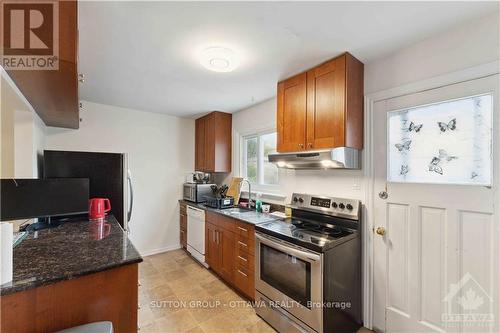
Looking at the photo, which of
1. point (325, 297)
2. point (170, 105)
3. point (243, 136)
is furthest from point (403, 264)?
point (170, 105)

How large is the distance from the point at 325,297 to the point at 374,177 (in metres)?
1.08

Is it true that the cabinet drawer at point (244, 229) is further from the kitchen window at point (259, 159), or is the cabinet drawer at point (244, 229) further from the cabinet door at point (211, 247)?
the kitchen window at point (259, 159)

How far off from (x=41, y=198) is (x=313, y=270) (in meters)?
2.34

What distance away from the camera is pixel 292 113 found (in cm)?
231

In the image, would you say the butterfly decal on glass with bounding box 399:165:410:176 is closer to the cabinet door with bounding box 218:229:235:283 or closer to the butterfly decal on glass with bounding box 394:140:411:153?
the butterfly decal on glass with bounding box 394:140:411:153

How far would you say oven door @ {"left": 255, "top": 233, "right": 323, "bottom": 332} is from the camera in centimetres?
165

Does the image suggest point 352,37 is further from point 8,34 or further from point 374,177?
point 8,34

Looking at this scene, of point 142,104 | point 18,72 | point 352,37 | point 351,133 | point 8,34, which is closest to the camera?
point 8,34

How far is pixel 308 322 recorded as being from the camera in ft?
5.57

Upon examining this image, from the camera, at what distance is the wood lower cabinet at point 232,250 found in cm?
236

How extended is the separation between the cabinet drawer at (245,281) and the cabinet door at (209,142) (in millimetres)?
1717

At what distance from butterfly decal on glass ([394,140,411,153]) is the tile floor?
76.7 inches

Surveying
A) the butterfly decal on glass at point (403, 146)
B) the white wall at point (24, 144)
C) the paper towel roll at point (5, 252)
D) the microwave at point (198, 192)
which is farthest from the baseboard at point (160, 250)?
the butterfly decal on glass at point (403, 146)

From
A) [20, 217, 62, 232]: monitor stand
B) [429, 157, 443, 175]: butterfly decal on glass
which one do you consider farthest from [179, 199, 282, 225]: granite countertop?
[20, 217, 62, 232]: monitor stand
